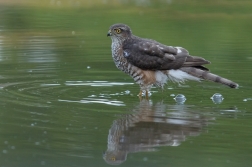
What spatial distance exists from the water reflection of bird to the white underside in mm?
1023

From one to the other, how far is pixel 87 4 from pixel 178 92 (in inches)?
562

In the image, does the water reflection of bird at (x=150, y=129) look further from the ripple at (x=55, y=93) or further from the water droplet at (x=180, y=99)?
the ripple at (x=55, y=93)

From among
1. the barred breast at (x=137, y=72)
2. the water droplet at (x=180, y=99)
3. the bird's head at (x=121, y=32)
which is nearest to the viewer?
the water droplet at (x=180, y=99)

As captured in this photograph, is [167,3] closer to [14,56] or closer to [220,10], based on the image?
[220,10]

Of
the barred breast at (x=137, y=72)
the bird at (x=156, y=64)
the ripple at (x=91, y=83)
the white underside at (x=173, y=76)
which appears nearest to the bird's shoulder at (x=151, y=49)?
the bird at (x=156, y=64)

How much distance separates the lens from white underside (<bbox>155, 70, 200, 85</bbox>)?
11.2 m

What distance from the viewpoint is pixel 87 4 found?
25.5 m

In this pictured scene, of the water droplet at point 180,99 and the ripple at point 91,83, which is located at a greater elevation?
the water droplet at point 180,99

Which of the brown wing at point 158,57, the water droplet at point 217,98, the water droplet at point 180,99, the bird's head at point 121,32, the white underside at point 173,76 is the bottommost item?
the water droplet at point 180,99

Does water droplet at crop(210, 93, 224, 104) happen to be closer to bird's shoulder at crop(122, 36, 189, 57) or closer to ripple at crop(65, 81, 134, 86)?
bird's shoulder at crop(122, 36, 189, 57)

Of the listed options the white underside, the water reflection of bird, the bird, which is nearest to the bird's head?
the bird

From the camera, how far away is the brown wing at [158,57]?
11.2 metres

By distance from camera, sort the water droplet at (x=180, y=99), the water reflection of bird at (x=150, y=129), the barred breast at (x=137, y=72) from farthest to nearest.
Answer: the barred breast at (x=137, y=72)
the water droplet at (x=180, y=99)
the water reflection of bird at (x=150, y=129)

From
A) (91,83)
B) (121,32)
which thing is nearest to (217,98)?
(121,32)
